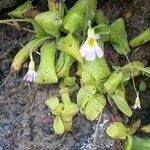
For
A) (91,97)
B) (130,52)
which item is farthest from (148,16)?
(91,97)

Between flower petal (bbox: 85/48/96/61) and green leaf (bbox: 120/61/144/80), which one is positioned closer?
flower petal (bbox: 85/48/96/61)

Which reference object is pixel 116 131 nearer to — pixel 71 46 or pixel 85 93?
pixel 85 93

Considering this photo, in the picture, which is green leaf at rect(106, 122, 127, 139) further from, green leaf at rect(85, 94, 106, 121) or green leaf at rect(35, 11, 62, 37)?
green leaf at rect(35, 11, 62, 37)

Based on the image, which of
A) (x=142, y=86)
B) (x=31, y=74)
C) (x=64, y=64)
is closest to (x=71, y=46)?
(x=64, y=64)

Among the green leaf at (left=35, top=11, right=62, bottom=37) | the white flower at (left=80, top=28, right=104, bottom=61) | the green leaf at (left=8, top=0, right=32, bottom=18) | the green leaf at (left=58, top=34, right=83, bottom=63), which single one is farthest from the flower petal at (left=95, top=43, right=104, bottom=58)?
the green leaf at (left=8, top=0, right=32, bottom=18)

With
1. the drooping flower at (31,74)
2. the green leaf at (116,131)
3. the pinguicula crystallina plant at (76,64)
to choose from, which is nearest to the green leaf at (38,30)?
the pinguicula crystallina plant at (76,64)

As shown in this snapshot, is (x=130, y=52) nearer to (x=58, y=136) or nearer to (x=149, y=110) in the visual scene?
(x=149, y=110)
